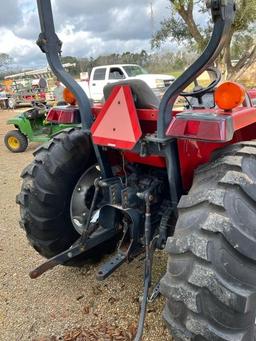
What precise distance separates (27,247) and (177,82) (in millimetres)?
2576

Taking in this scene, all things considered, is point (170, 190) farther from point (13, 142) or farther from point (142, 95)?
point (13, 142)

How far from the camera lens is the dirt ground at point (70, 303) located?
2.53m

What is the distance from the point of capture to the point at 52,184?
9.08 ft

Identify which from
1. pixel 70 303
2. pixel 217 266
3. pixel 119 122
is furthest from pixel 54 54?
pixel 70 303

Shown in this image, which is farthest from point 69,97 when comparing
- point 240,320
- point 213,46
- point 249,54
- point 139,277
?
point 249,54

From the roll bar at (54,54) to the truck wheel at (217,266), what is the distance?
102cm

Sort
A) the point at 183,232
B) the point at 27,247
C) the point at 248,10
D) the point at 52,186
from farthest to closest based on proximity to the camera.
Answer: the point at 248,10, the point at 27,247, the point at 52,186, the point at 183,232

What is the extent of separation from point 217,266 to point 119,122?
987 mm

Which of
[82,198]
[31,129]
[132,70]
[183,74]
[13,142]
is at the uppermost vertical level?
[183,74]

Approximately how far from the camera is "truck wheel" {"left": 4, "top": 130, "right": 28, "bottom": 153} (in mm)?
8922

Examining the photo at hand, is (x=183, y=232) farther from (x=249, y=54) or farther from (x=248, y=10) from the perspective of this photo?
(x=249, y=54)

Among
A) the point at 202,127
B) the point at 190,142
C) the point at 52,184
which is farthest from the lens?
the point at 52,184

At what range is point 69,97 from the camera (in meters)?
2.59

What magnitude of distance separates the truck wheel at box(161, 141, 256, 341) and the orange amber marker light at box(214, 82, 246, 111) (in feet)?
0.94
